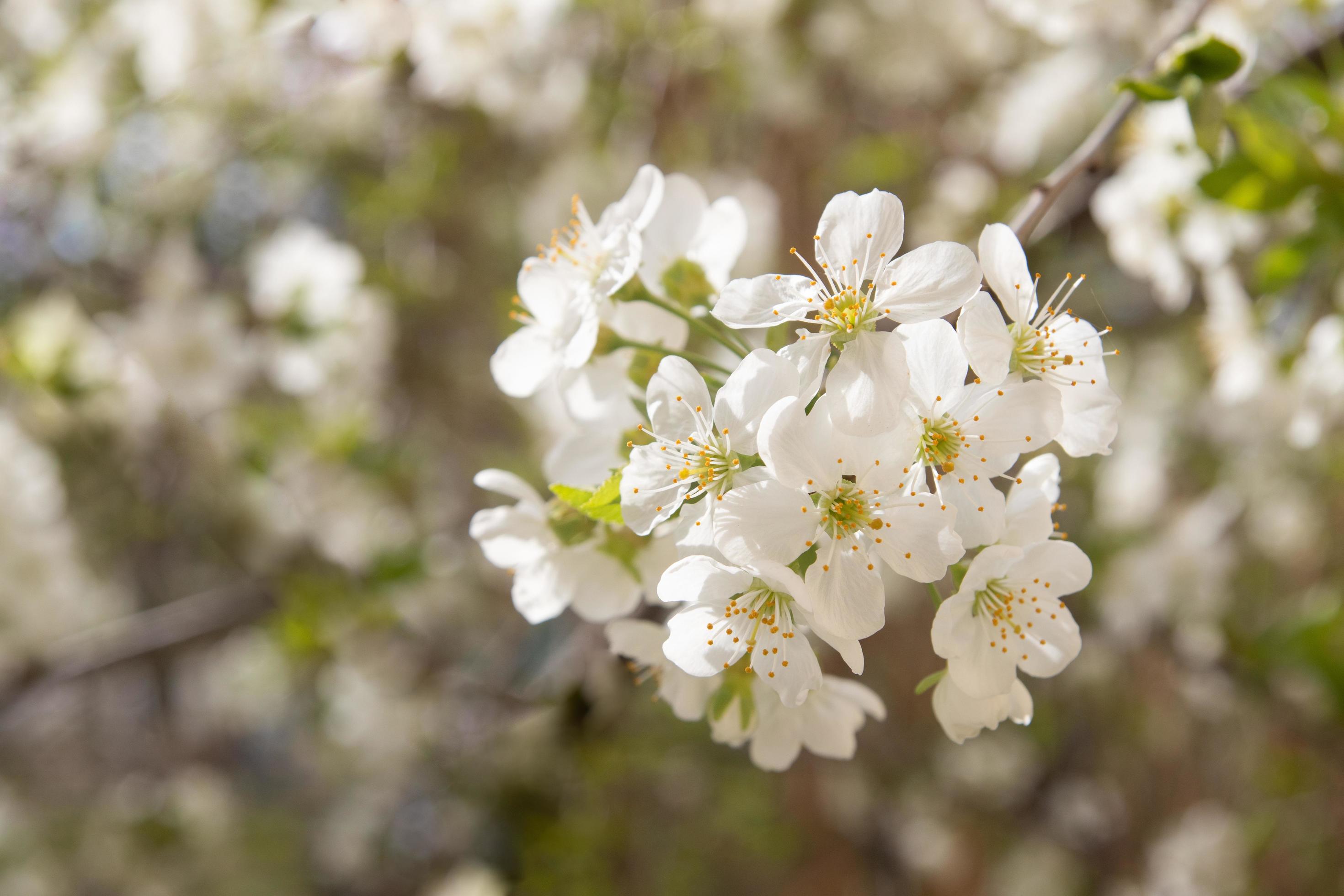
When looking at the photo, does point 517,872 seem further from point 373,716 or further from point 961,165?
point 961,165

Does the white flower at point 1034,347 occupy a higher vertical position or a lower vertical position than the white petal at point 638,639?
higher

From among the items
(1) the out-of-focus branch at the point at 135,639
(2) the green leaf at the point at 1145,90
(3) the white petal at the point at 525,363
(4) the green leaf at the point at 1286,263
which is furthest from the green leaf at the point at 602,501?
(1) the out-of-focus branch at the point at 135,639

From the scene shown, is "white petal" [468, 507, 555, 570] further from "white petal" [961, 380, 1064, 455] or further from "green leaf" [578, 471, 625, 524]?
"white petal" [961, 380, 1064, 455]

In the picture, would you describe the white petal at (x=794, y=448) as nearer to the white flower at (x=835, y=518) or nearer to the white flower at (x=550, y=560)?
the white flower at (x=835, y=518)

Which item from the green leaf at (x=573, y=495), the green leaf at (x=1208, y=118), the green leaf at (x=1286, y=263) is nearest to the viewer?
the green leaf at (x=573, y=495)

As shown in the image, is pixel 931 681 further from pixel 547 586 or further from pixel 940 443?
pixel 547 586

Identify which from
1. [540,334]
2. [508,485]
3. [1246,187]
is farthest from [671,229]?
[1246,187]

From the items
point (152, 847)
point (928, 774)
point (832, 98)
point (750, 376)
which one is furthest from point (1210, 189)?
point (152, 847)

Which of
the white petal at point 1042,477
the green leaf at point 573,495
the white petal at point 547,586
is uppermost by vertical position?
the white petal at point 1042,477
